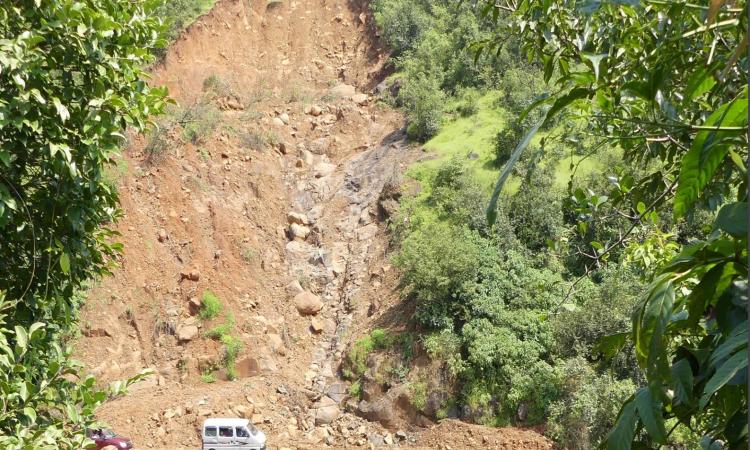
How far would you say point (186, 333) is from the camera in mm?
15172

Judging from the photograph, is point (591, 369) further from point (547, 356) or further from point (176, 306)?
point (176, 306)

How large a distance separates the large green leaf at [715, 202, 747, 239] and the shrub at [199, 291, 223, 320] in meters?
15.1

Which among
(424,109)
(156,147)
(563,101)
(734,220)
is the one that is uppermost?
(424,109)

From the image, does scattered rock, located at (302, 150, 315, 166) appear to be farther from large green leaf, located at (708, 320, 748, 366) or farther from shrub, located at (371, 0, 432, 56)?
large green leaf, located at (708, 320, 748, 366)

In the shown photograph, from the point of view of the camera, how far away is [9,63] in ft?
9.78

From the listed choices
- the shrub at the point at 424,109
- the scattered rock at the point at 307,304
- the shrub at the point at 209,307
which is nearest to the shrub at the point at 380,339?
the scattered rock at the point at 307,304

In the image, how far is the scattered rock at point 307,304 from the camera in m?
16.8

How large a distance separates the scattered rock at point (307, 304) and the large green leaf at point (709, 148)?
52.2ft

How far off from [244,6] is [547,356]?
63.5 ft

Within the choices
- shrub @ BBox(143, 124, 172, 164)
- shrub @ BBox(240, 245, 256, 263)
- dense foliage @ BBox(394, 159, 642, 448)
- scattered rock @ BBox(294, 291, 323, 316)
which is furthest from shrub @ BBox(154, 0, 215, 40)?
dense foliage @ BBox(394, 159, 642, 448)

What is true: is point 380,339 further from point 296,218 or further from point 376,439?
point 296,218

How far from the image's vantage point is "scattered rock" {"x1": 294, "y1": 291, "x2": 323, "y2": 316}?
16.8m

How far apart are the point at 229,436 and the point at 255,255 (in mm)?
6078

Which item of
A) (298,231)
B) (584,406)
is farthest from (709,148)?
(298,231)
